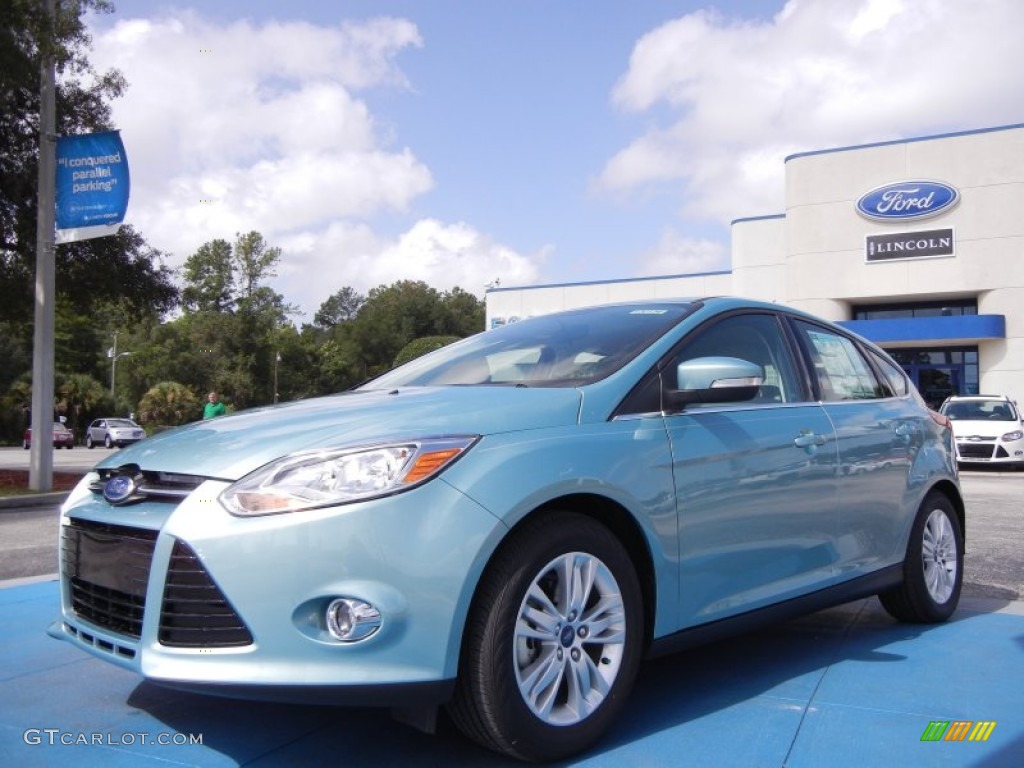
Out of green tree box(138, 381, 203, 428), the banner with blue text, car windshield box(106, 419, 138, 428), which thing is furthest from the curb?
green tree box(138, 381, 203, 428)

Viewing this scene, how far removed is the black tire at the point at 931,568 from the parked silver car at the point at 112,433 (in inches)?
1472

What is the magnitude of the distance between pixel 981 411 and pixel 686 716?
18696mm

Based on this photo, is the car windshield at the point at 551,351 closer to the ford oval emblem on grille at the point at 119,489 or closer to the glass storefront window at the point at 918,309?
the ford oval emblem on grille at the point at 119,489

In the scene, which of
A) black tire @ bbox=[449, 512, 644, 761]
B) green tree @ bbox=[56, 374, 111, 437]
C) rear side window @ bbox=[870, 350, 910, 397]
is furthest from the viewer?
green tree @ bbox=[56, 374, 111, 437]

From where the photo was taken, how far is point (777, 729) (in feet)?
10.6

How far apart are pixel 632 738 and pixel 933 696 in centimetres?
134

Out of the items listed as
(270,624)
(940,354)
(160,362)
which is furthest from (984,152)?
(160,362)

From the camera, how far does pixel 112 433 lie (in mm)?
38406

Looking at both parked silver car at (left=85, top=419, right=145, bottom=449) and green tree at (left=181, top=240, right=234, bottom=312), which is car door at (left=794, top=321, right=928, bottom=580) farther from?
green tree at (left=181, top=240, right=234, bottom=312)

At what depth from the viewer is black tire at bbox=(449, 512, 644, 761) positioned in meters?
2.70

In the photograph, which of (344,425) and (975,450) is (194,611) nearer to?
(344,425)

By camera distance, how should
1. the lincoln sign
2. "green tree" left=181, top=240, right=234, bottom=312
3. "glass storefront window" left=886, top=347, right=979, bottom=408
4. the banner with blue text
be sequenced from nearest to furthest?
the banner with blue text < the lincoln sign < "glass storefront window" left=886, top=347, right=979, bottom=408 < "green tree" left=181, top=240, right=234, bottom=312

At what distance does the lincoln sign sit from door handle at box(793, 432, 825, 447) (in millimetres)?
29197

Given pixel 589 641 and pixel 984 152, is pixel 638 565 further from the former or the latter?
pixel 984 152
